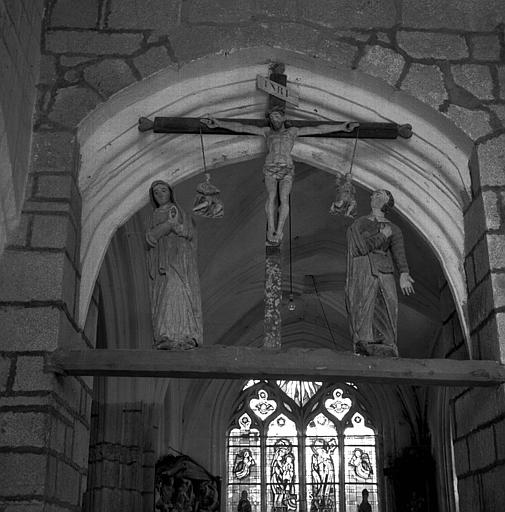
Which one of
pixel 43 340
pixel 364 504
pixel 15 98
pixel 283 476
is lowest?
pixel 43 340

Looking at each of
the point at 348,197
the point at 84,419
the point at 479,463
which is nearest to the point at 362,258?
the point at 348,197

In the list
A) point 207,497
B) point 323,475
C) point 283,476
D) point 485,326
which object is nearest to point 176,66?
point 485,326

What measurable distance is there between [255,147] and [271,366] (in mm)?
1885

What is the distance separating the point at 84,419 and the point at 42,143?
5.66 ft

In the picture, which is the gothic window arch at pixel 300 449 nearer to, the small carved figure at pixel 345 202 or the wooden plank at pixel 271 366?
the small carved figure at pixel 345 202

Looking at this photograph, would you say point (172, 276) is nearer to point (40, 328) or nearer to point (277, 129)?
point (40, 328)

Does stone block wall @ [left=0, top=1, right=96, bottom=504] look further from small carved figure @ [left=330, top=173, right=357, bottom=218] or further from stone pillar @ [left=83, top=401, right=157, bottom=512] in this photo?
stone pillar @ [left=83, top=401, right=157, bottom=512]

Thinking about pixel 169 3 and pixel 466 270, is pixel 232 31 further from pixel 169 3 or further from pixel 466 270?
pixel 466 270

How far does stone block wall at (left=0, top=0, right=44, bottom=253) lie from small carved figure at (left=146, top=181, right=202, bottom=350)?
0.80 metres

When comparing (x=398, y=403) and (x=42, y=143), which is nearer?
(x=42, y=143)

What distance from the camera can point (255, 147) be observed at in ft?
19.6

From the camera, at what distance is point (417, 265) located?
928 cm

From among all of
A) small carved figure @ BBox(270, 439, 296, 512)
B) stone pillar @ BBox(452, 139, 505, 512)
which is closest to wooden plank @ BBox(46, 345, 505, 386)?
stone pillar @ BBox(452, 139, 505, 512)

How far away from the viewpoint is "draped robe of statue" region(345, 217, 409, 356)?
5.03 metres
